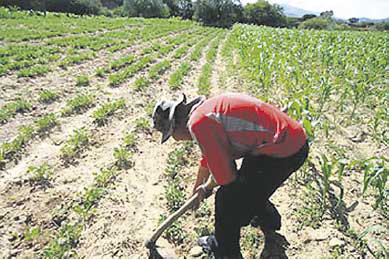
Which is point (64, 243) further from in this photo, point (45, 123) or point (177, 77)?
point (177, 77)

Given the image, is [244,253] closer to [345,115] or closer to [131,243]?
[131,243]

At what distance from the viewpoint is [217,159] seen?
2.21 metres

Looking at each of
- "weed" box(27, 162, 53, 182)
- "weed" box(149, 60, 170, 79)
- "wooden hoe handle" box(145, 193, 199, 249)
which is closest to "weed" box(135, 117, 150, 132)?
"weed" box(27, 162, 53, 182)

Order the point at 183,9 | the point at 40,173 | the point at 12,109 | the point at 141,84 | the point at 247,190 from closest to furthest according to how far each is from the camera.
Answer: the point at 247,190 → the point at 40,173 → the point at 12,109 → the point at 141,84 → the point at 183,9

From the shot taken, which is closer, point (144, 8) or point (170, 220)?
point (170, 220)

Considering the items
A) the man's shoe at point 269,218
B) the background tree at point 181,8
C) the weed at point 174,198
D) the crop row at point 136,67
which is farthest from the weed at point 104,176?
the background tree at point 181,8

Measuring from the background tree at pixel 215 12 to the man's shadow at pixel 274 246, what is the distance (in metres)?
45.6

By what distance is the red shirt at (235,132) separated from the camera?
7.19 feet

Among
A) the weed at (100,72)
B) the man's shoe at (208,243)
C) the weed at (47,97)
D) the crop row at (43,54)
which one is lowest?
the man's shoe at (208,243)

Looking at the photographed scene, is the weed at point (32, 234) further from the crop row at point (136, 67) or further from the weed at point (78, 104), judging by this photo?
the crop row at point (136, 67)

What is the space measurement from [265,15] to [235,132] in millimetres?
64935

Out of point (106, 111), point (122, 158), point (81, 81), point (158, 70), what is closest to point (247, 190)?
point (122, 158)

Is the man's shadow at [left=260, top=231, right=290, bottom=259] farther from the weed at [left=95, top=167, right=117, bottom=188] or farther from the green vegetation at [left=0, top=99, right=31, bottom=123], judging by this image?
the green vegetation at [left=0, top=99, right=31, bottom=123]

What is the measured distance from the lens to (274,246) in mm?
2982
